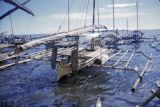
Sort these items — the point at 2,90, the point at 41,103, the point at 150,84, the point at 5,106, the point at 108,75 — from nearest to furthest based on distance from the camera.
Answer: the point at 5,106 → the point at 41,103 → the point at 2,90 → the point at 150,84 → the point at 108,75

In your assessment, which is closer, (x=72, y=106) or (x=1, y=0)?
(x=1, y=0)

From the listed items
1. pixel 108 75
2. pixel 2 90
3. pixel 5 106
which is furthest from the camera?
pixel 108 75

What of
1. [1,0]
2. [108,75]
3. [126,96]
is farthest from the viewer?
[108,75]

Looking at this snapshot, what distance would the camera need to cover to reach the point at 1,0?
3.30 metres

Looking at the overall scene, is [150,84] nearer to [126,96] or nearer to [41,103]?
[126,96]

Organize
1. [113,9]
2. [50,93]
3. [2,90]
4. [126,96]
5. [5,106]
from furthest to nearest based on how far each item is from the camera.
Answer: [113,9], [2,90], [50,93], [126,96], [5,106]

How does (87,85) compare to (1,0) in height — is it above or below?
below

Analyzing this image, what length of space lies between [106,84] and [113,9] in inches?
2353

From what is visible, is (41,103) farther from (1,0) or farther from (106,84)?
(1,0)

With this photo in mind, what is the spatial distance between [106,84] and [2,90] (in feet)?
31.1

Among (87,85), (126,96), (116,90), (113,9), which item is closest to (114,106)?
(126,96)

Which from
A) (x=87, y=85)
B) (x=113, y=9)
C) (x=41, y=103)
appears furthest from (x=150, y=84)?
(x=113, y=9)

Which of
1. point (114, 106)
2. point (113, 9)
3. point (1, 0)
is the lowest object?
point (114, 106)

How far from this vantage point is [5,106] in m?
14.5
